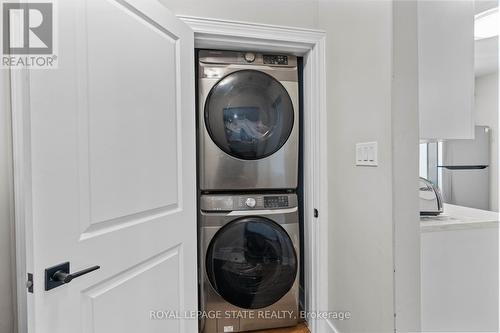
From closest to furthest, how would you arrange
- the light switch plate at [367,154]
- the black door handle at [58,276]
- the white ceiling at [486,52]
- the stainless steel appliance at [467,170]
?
the black door handle at [58,276], the light switch plate at [367,154], the white ceiling at [486,52], the stainless steel appliance at [467,170]

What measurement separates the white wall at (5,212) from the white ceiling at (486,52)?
298 cm

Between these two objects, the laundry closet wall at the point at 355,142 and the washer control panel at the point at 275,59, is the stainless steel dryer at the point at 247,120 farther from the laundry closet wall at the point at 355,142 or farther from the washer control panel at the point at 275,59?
the laundry closet wall at the point at 355,142

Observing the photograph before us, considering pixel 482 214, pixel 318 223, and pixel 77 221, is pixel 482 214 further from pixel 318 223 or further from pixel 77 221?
pixel 77 221

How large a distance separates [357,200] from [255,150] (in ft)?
2.35

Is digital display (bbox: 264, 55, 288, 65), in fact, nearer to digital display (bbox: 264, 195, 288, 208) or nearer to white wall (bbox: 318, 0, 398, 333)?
white wall (bbox: 318, 0, 398, 333)

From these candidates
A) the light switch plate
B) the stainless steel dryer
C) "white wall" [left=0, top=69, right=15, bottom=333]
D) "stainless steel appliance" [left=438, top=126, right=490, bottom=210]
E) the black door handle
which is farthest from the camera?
"stainless steel appliance" [left=438, top=126, right=490, bottom=210]

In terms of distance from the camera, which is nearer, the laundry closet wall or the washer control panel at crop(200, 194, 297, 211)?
the laundry closet wall

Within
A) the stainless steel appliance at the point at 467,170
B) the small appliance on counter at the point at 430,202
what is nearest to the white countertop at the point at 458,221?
the small appliance on counter at the point at 430,202

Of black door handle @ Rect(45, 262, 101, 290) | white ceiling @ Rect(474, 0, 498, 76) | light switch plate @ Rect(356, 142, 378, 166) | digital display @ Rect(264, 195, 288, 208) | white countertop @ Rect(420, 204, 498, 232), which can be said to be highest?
white ceiling @ Rect(474, 0, 498, 76)

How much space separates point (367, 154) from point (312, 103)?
0.58m

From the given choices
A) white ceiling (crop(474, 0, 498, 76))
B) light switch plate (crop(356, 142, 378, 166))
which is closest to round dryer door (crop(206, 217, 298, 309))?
light switch plate (crop(356, 142, 378, 166))

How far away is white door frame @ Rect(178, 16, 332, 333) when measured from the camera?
1614 mm

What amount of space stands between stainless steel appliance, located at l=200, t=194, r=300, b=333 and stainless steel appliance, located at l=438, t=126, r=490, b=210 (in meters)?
3.36

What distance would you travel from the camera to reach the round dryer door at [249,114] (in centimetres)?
174
